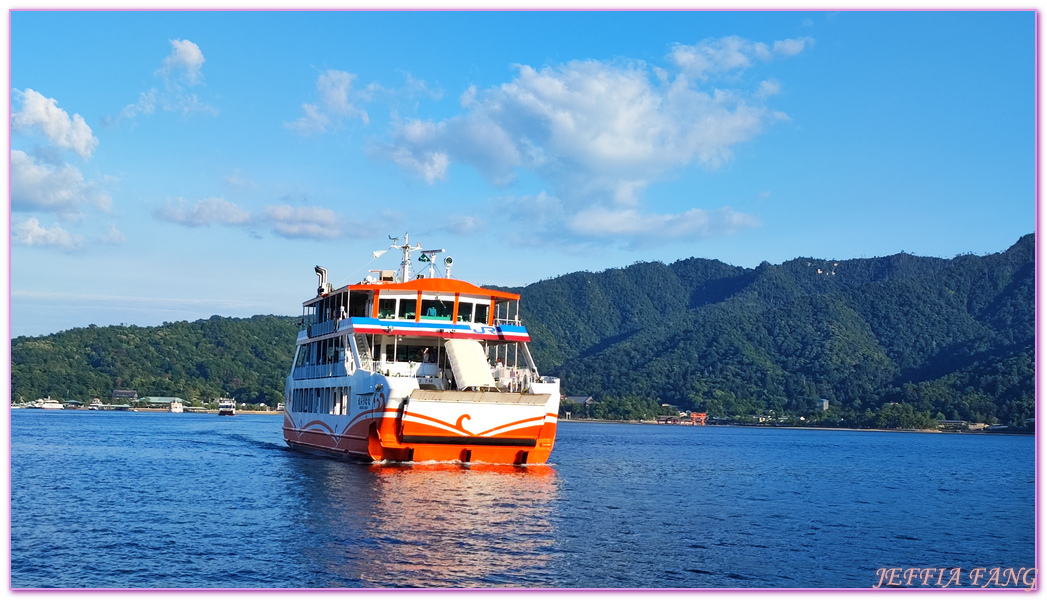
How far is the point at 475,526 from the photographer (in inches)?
1075

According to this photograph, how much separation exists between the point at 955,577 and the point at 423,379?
22089 millimetres

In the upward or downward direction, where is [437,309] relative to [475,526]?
upward

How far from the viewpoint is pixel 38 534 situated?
85.1 ft

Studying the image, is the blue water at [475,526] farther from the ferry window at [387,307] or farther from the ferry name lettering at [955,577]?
the ferry window at [387,307]

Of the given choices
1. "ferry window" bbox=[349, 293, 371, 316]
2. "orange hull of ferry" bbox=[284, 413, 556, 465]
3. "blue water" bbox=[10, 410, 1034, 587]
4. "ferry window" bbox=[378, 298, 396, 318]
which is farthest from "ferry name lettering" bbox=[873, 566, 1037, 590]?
"ferry window" bbox=[349, 293, 371, 316]

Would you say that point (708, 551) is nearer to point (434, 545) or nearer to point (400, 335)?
point (434, 545)

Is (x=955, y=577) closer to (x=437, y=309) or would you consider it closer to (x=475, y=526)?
(x=475, y=526)

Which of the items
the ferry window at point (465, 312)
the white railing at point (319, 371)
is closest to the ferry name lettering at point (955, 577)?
the ferry window at point (465, 312)

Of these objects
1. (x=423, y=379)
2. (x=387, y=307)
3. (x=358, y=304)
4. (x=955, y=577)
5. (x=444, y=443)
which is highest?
(x=358, y=304)

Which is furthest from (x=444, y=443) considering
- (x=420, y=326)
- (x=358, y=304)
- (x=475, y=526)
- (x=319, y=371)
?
(x=319, y=371)

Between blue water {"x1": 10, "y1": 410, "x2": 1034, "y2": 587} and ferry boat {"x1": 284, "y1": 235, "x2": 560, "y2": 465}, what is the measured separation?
3.77 feet

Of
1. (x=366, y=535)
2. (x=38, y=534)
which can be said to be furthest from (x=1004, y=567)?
(x=38, y=534)

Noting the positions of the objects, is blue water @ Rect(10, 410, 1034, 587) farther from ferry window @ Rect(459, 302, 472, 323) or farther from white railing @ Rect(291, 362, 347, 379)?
ferry window @ Rect(459, 302, 472, 323)

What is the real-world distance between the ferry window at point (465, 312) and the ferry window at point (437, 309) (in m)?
0.50
